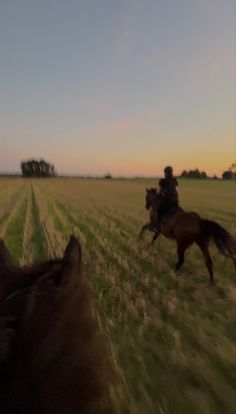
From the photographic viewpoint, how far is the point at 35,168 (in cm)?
14375

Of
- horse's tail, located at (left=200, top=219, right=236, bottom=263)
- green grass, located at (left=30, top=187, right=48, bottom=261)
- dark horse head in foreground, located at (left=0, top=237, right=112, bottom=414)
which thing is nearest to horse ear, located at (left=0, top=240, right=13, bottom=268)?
dark horse head in foreground, located at (left=0, top=237, right=112, bottom=414)

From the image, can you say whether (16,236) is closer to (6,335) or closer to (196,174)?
(6,335)

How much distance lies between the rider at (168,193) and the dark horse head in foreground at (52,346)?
9245mm

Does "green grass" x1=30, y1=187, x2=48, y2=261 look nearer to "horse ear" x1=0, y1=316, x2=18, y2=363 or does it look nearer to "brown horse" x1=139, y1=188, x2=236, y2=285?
"brown horse" x1=139, y1=188, x2=236, y2=285

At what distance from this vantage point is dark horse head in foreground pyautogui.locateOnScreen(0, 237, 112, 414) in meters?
1.48

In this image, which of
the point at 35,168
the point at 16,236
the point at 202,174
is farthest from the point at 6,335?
the point at 35,168

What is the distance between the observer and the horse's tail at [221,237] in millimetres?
8789

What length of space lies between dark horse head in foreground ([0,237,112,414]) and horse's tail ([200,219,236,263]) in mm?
7466

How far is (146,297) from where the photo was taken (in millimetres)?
7816

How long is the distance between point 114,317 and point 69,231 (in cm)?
913

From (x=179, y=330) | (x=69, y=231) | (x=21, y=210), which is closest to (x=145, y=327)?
(x=179, y=330)

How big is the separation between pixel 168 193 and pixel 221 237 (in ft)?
7.42

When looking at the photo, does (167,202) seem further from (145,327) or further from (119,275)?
(145,327)

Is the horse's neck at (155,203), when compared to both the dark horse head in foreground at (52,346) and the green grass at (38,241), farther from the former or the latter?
the dark horse head in foreground at (52,346)
